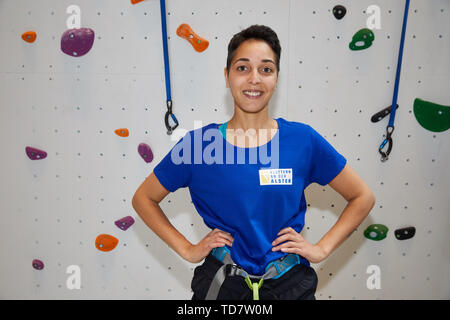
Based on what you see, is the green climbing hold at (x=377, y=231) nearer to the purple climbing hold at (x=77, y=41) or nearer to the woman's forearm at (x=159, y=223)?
the woman's forearm at (x=159, y=223)

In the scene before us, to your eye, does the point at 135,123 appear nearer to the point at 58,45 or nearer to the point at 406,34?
the point at 58,45

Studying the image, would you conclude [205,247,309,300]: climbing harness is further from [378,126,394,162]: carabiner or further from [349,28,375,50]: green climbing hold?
[349,28,375,50]: green climbing hold

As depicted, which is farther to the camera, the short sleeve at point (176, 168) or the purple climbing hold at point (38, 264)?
the purple climbing hold at point (38, 264)

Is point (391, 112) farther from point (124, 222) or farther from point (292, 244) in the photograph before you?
point (124, 222)

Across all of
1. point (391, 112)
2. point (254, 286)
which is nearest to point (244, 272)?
point (254, 286)

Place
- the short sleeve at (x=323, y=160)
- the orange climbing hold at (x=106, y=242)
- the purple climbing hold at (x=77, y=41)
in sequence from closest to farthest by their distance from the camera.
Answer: the short sleeve at (x=323, y=160) → the purple climbing hold at (x=77, y=41) → the orange climbing hold at (x=106, y=242)

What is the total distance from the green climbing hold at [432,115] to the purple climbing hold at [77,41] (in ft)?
5.10

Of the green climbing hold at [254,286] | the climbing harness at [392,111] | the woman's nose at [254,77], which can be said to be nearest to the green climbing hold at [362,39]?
the climbing harness at [392,111]

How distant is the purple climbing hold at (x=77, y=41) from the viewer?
1.45m

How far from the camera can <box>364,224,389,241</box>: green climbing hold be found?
4.97 feet

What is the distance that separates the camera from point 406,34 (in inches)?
56.5

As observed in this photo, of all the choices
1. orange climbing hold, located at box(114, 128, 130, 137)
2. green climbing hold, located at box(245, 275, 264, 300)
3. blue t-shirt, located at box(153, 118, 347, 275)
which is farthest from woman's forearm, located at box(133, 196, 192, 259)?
orange climbing hold, located at box(114, 128, 130, 137)

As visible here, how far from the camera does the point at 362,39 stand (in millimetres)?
1418

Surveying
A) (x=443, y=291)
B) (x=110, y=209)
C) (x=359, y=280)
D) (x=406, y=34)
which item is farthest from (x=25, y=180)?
(x=443, y=291)
